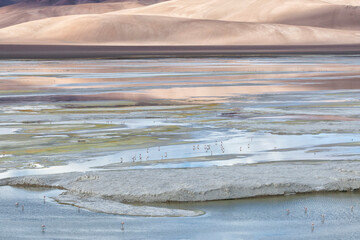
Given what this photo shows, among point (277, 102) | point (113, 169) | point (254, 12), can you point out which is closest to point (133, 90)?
point (277, 102)

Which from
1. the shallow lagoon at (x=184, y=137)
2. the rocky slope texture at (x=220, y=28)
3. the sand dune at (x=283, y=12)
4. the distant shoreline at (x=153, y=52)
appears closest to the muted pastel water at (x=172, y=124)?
the shallow lagoon at (x=184, y=137)

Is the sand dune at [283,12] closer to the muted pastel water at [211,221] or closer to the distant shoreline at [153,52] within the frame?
the distant shoreline at [153,52]

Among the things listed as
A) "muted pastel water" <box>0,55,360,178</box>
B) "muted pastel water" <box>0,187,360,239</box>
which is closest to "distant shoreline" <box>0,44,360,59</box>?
"muted pastel water" <box>0,55,360,178</box>

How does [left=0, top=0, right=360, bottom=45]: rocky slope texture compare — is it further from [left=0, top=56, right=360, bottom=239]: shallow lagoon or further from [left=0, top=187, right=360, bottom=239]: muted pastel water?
[left=0, top=187, right=360, bottom=239]: muted pastel water

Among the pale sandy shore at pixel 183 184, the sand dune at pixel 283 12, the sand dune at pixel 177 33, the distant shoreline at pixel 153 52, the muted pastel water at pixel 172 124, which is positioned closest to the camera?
the pale sandy shore at pixel 183 184

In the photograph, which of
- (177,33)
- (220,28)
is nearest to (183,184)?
(177,33)

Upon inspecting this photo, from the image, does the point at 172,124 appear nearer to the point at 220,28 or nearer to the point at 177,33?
the point at 177,33
